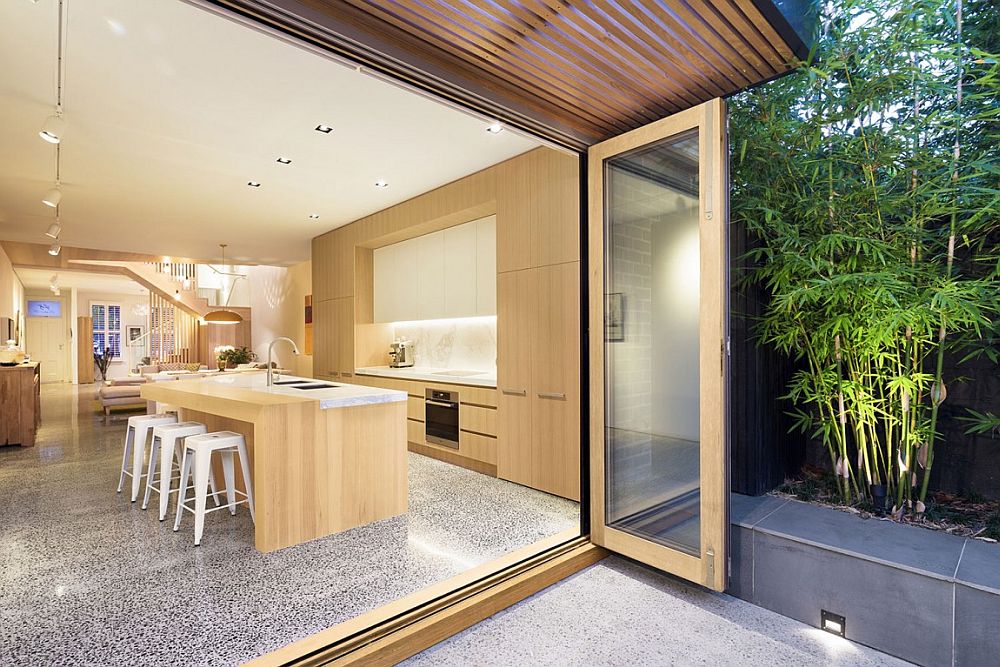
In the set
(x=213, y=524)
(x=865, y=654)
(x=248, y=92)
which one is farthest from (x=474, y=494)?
(x=248, y=92)

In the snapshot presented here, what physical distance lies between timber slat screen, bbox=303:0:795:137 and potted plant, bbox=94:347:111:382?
51.1 ft

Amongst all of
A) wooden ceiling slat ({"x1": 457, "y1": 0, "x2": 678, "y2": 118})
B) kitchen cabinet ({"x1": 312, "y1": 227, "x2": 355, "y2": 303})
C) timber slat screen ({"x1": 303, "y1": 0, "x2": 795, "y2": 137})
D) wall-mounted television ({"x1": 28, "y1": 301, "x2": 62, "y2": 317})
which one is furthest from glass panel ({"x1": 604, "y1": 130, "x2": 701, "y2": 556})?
wall-mounted television ({"x1": 28, "y1": 301, "x2": 62, "y2": 317})

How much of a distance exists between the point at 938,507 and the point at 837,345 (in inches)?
34.7

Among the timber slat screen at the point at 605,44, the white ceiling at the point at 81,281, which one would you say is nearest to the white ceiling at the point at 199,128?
the timber slat screen at the point at 605,44

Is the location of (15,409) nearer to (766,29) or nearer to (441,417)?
(441,417)

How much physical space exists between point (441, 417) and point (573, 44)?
3.69 m

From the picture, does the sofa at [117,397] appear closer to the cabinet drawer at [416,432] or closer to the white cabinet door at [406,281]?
the white cabinet door at [406,281]

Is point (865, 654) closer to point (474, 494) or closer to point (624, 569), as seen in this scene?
point (624, 569)

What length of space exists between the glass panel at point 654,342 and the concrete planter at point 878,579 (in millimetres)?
315

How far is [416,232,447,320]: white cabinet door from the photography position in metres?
5.55

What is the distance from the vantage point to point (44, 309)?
14.9 meters

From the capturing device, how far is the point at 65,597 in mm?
2508

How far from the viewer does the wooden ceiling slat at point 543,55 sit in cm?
195

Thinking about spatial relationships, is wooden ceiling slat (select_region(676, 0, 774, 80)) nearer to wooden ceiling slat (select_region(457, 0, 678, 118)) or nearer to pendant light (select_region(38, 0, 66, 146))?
wooden ceiling slat (select_region(457, 0, 678, 118))
